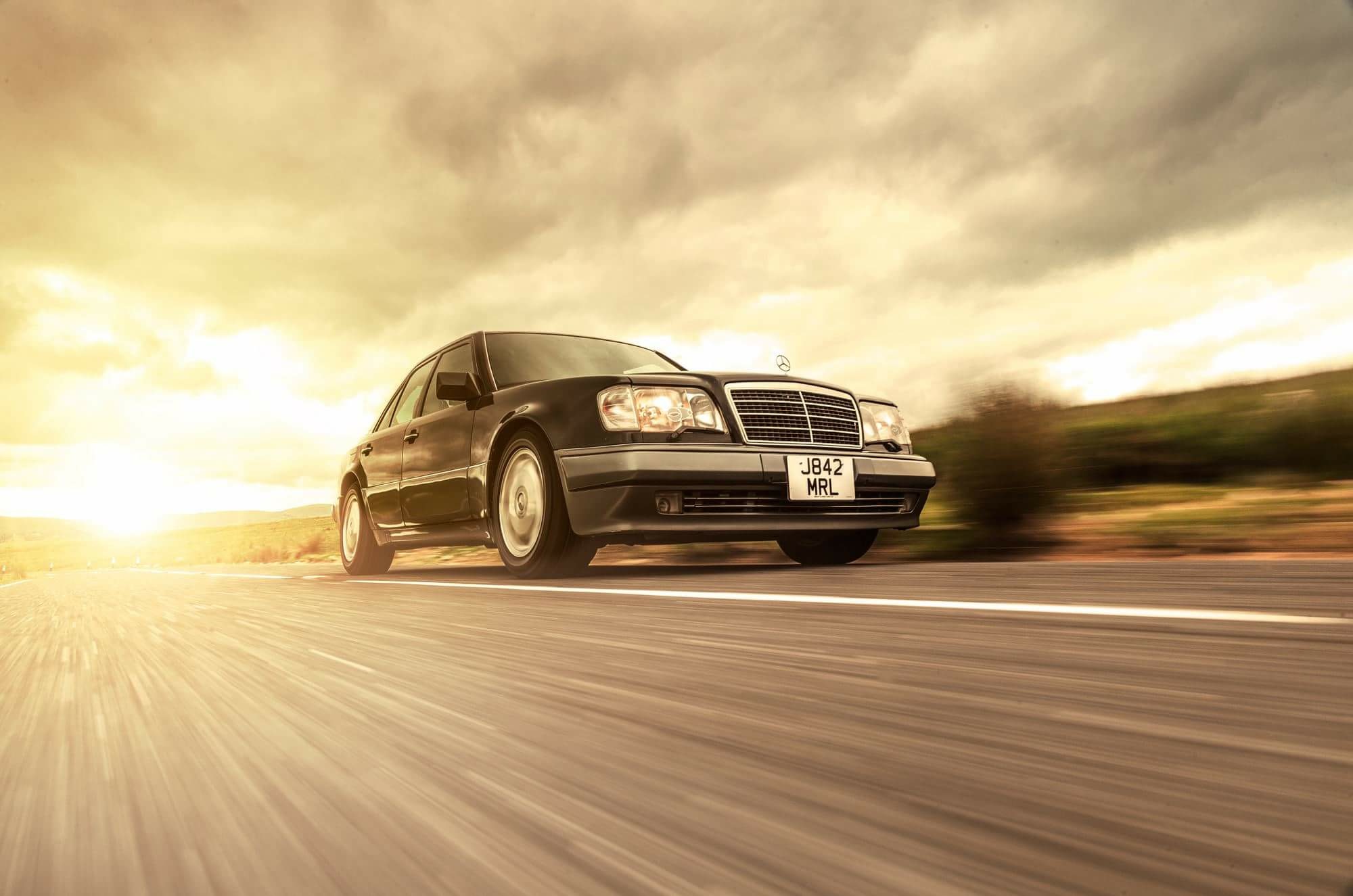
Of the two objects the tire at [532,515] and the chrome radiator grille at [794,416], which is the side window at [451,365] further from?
the chrome radiator grille at [794,416]

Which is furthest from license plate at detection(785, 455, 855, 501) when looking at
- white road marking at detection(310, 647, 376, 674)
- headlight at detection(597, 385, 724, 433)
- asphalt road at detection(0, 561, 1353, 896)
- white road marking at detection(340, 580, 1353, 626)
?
white road marking at detection(310, 647, 376, 674)

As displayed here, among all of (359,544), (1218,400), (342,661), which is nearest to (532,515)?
(342,661)

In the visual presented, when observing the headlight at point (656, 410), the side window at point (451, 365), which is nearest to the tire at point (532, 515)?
the headlight at point (656, 410)

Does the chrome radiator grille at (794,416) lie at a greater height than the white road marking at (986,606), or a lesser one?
greater

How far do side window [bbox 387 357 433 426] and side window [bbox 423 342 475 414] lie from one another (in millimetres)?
198

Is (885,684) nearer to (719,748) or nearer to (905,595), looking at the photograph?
(719,748)

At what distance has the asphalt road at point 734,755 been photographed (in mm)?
1290

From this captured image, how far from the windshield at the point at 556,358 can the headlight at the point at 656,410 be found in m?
1.13

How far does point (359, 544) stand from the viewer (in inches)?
375

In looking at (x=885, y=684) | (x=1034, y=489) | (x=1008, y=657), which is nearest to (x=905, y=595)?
(x=1008, y=657)

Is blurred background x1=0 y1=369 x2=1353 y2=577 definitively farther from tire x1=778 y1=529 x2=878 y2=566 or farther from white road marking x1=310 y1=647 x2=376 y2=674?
white road marking x1=310 y1=647 x2=376 y2=674

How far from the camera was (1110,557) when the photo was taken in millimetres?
6359

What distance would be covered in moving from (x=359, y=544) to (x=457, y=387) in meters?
3.34

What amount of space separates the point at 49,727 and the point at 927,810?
225cm
